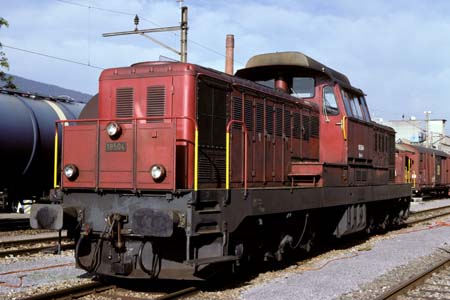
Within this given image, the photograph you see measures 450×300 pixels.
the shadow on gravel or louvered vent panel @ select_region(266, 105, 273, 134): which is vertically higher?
louvered vent panel @ select_region(266, 105, 273, 134)

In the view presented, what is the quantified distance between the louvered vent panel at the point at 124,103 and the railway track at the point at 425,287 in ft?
13.7

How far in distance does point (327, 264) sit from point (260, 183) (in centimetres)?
201

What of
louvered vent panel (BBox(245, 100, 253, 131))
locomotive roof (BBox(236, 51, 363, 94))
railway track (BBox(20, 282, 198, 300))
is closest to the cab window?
locomotive roof (BBox(236, 51, 363, 94))

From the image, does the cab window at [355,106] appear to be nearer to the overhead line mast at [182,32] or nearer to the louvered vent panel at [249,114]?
the louvered vent panel at [249,114]

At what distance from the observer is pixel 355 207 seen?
36.9 feet

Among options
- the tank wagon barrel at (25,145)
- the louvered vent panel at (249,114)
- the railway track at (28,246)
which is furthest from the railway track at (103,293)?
the tank wagon barrel at (25,145)

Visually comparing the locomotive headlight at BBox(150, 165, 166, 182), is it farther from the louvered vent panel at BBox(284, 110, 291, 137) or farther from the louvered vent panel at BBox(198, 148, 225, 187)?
the louvered vent panel at BBox(284, 110, 291, 137)

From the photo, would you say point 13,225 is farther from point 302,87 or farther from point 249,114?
point 249,114

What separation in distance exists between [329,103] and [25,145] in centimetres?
787

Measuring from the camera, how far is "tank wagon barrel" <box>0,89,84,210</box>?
523 inches

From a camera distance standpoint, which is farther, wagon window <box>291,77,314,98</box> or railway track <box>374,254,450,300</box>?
wagon window <box>291,77,314,98</box>

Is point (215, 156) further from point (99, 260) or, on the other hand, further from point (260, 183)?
point (99, 260)

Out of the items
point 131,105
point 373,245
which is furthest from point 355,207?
point 131,105

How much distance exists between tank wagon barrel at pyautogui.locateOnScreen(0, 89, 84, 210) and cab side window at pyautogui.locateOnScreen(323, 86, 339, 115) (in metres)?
7.69
